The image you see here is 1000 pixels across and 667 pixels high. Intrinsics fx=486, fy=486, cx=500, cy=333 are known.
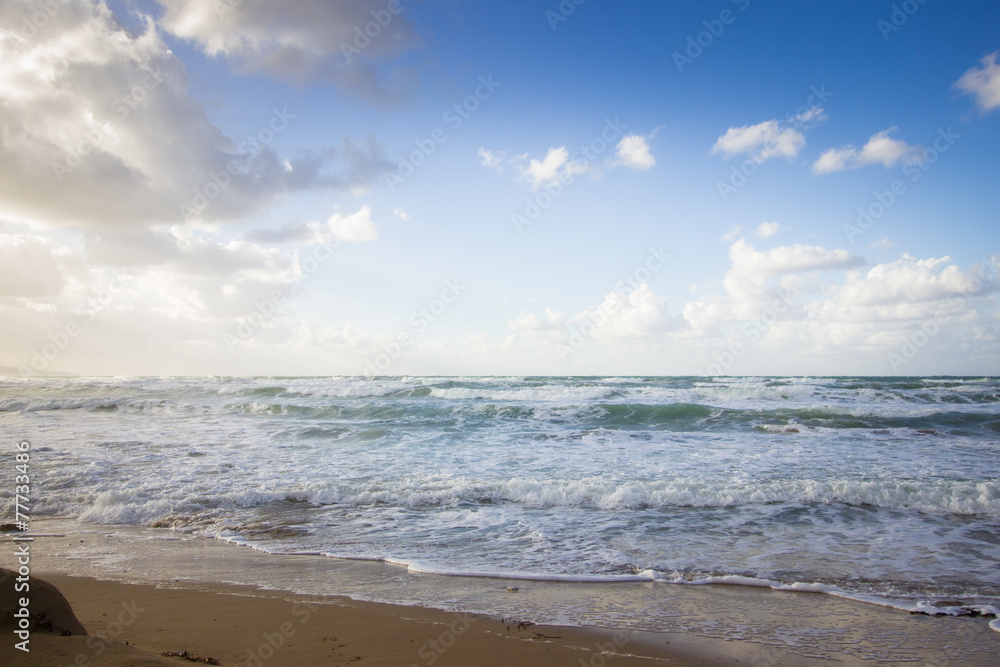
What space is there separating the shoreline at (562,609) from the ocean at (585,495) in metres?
0.32

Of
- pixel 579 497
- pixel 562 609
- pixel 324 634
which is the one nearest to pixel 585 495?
pixel 579 497

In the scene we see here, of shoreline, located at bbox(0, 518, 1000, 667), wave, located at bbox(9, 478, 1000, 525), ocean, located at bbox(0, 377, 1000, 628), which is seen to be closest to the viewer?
shoreline, located at bbox(0, 518, 1000, 667)

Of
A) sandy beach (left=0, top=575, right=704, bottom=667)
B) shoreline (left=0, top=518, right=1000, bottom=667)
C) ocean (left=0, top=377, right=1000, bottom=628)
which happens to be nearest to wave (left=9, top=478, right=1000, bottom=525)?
ocean (left=0, top=377, right=1000, bottom=628)

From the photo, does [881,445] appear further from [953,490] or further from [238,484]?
[238,484]

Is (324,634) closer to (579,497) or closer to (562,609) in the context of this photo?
(562,609)

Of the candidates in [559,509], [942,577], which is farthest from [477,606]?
[942,577]

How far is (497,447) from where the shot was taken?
13688 millimetres

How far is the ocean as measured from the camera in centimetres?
554

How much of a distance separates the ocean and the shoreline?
1.04 ft

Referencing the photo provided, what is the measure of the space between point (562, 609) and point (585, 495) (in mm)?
4017

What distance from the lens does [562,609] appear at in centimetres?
443

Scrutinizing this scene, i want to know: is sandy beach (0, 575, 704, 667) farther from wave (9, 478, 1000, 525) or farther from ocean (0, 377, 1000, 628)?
wave (9, 478, 1000, 525)

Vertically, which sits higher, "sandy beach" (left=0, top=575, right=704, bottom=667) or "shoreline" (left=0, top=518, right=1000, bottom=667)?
"sandy beach" (left=0, top=575, right=704, bottom=667)

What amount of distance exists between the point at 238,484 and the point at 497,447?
21.8 feet
